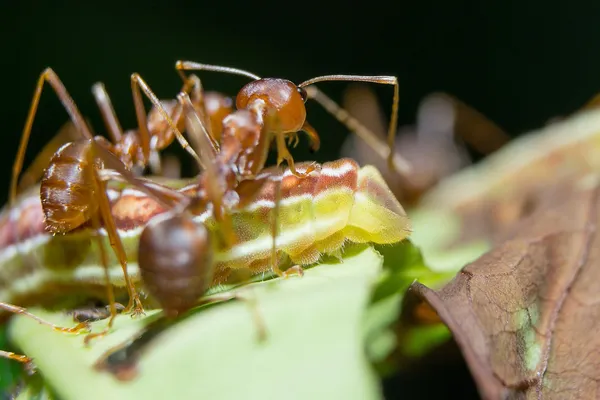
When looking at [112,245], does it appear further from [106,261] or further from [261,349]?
[261,349]

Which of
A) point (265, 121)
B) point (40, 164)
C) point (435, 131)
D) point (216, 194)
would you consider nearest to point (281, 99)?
point (265, 121)

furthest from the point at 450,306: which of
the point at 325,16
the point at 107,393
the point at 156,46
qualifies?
the point at 325,16

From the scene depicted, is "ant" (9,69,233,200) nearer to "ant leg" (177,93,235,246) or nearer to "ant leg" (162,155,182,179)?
"ant leg" (177,93,235,246)

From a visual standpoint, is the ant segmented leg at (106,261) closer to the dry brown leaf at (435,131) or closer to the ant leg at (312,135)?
the ant leg at (312,135)

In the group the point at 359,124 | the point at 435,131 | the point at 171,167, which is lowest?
the point at 435,131

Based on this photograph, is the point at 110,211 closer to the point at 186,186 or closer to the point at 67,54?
the point at 186,186

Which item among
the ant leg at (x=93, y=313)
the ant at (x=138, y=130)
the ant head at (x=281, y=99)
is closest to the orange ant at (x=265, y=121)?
the ant head at (x=281, y=99)
